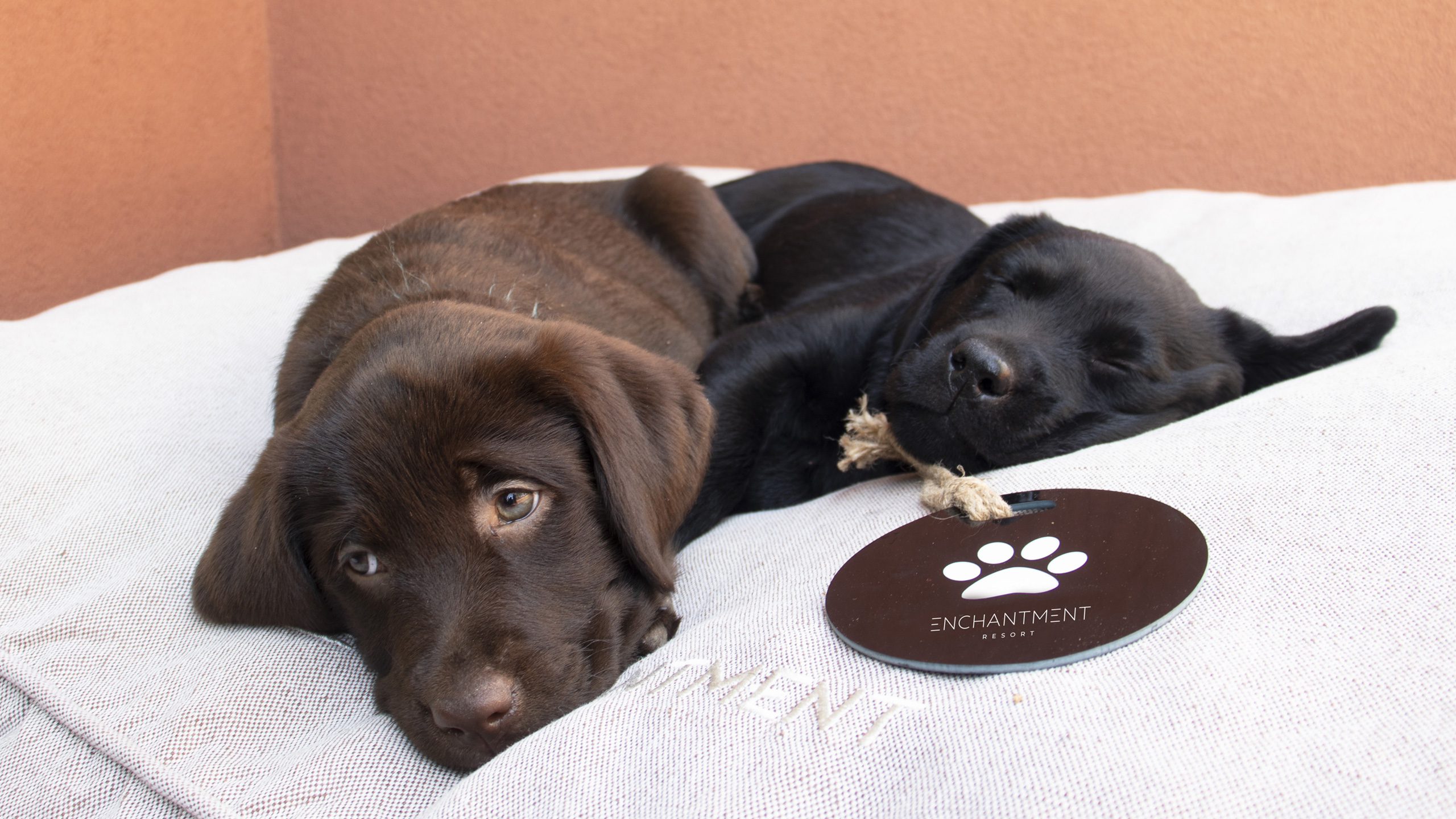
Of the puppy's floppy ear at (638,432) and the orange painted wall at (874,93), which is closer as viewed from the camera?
the puppy's floppy ear at (638,432)

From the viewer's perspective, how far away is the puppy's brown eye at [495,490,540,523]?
1709mm

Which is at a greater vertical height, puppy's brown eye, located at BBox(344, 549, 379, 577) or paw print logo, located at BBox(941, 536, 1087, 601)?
paw print logo, located at BBox(941, 536, 1087, 601)

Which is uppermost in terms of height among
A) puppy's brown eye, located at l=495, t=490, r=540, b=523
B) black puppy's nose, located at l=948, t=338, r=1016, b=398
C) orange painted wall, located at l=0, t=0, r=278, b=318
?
black puppy's nose, located at l=948, t=338, r=1016, b=398

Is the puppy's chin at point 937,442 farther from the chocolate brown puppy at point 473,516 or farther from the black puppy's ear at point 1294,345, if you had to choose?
the black puppy's ear at point 1294,345

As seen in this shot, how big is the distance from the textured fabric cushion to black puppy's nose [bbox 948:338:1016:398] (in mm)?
233

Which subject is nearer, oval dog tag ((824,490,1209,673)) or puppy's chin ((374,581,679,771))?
oval dog tag ((824,490,1209,673))

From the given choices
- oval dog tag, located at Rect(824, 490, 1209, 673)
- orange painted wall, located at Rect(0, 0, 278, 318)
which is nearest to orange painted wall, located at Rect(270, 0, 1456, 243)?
orange painted wall, located at Rect(0, 0, 278, 318)

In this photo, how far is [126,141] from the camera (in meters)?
3.96

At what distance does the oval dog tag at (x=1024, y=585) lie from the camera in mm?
1315

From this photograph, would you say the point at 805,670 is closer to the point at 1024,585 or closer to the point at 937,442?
the point at 1024,585

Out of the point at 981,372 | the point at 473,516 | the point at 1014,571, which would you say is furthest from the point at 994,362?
the point at 473,516

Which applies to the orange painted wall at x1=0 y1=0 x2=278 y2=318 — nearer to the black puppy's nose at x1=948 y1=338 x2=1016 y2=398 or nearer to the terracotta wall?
the terracotta wall

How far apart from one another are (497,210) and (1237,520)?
2.27 m

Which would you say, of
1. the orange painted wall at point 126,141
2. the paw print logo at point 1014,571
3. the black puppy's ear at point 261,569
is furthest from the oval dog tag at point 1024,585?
the orange painted wall at point 126,141
